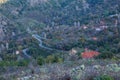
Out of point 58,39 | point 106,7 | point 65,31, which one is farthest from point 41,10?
point 58,39

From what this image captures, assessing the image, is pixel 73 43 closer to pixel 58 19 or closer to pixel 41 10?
pixel 58 19

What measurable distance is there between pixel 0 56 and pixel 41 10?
40.8m

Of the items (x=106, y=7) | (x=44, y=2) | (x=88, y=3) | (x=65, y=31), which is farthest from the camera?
(x=44, y=2)

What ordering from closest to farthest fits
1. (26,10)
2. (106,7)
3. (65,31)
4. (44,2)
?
(65,31), (106,7), (26,10), (44,2)

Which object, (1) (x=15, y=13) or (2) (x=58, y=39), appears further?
(1) (x=15, y=13)

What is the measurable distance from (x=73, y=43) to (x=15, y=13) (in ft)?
125

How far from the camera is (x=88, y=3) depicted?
67.8 meters

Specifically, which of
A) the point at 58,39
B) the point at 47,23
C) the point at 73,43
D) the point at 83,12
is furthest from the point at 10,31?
the point at 73,43

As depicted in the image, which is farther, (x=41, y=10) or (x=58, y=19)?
(x=41, y=10)

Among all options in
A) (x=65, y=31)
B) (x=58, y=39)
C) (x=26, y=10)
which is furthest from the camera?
(x=26, y=10)

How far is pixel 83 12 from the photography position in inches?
2483

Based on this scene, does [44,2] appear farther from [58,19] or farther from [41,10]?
[58,19]

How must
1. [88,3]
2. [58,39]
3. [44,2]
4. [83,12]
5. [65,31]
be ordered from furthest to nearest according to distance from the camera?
1. [44,2]
2. [88,3]
3. [83,12]
4. [65,31]
5. [58,39]

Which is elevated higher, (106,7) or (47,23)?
(106,7)
